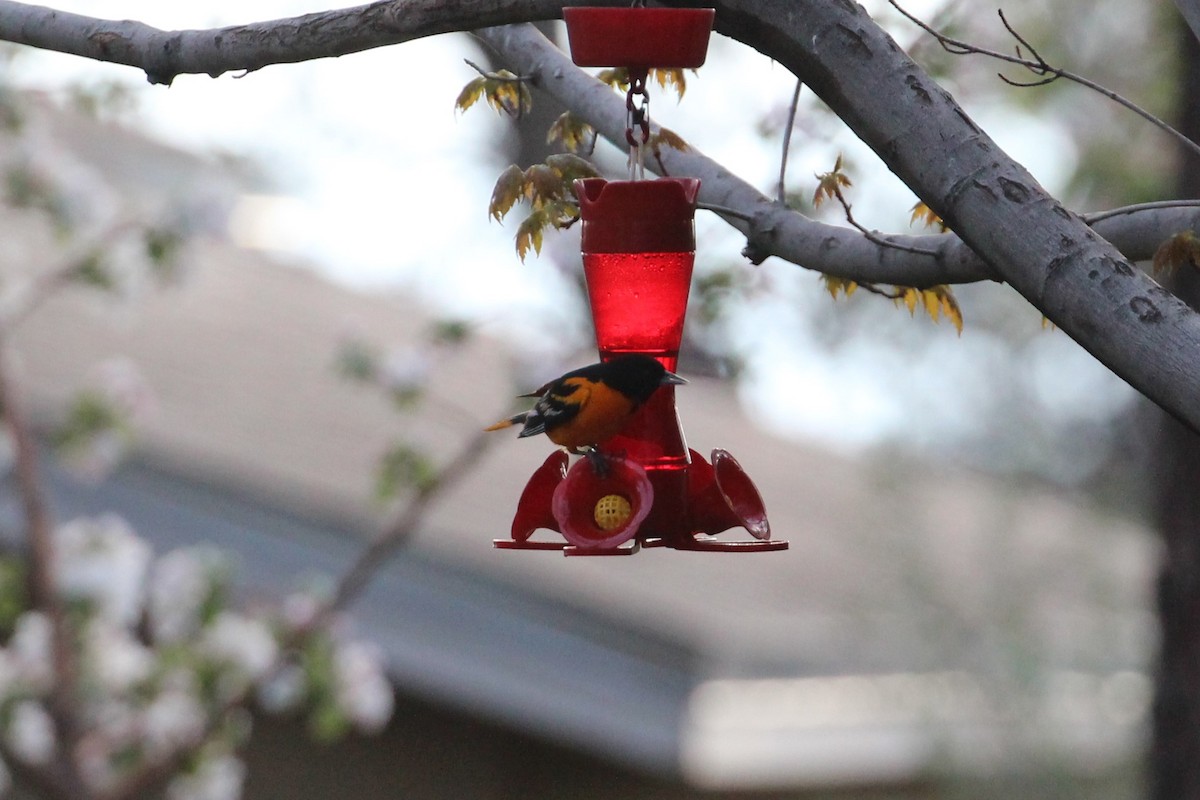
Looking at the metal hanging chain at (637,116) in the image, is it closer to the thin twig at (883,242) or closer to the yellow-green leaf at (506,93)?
the yellow-green leaf at (506,93)

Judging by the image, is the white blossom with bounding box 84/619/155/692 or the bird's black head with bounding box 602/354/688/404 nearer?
the bird's black head with bounding box 602/354/688/404

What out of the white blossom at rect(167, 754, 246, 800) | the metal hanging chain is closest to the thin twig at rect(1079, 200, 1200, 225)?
the metal hanging chain

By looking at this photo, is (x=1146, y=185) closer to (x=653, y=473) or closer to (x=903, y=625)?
(x=903, y=625)

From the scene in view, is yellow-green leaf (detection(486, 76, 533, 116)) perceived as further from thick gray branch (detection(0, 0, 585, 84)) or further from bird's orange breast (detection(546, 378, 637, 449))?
bird's orange breast (detection(546, 378, 637, 449))

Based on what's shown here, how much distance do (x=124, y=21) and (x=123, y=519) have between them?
4.17 m

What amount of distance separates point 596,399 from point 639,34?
2.08 feet

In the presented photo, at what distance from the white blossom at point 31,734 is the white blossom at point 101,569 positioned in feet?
1.39

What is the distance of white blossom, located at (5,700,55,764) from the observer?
4.89 metres

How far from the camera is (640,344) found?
279cm

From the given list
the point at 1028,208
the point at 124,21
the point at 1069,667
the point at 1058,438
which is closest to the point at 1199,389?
the point at 1028,208

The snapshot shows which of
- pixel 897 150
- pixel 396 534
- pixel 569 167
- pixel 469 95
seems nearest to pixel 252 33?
pixel 469 95

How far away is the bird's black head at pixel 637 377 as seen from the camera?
8.18ft

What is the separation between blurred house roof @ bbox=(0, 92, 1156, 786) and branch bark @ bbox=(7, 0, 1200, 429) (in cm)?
347

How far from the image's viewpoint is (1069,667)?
915 centimetres
